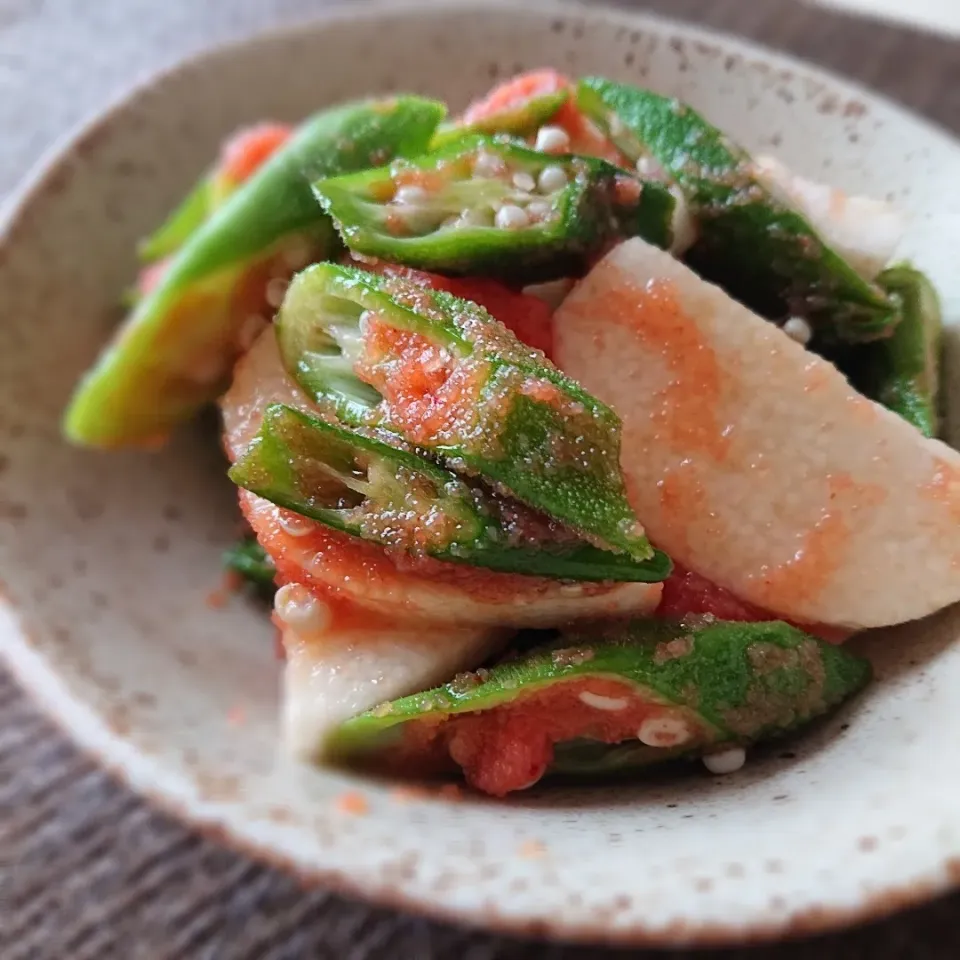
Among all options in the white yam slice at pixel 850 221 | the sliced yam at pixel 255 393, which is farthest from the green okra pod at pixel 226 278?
the white yam slice at pixel 850 221

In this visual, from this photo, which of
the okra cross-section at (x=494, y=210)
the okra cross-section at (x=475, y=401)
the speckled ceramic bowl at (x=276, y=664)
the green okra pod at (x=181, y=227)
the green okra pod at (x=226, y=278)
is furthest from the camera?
the green okra pod at (x=181, y=227)

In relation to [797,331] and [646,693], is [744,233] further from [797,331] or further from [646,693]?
[646,693]

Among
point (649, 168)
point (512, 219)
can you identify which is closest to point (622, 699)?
point (512, 219)

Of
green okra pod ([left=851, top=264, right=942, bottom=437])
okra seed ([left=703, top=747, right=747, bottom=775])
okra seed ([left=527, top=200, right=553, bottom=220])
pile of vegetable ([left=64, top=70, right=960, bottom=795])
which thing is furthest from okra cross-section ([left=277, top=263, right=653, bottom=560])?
green okra pod ([left=851, top=264, right=942, bottom=437])

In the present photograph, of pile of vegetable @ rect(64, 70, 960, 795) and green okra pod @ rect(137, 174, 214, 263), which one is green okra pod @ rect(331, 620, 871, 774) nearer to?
pile of vegetable @ rect(64, 70, 960, 795)

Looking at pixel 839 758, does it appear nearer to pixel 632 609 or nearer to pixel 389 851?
pixel 632 609

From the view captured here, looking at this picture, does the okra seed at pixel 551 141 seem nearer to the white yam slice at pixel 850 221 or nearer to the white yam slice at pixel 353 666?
the white yam slice at pixel 850 221
